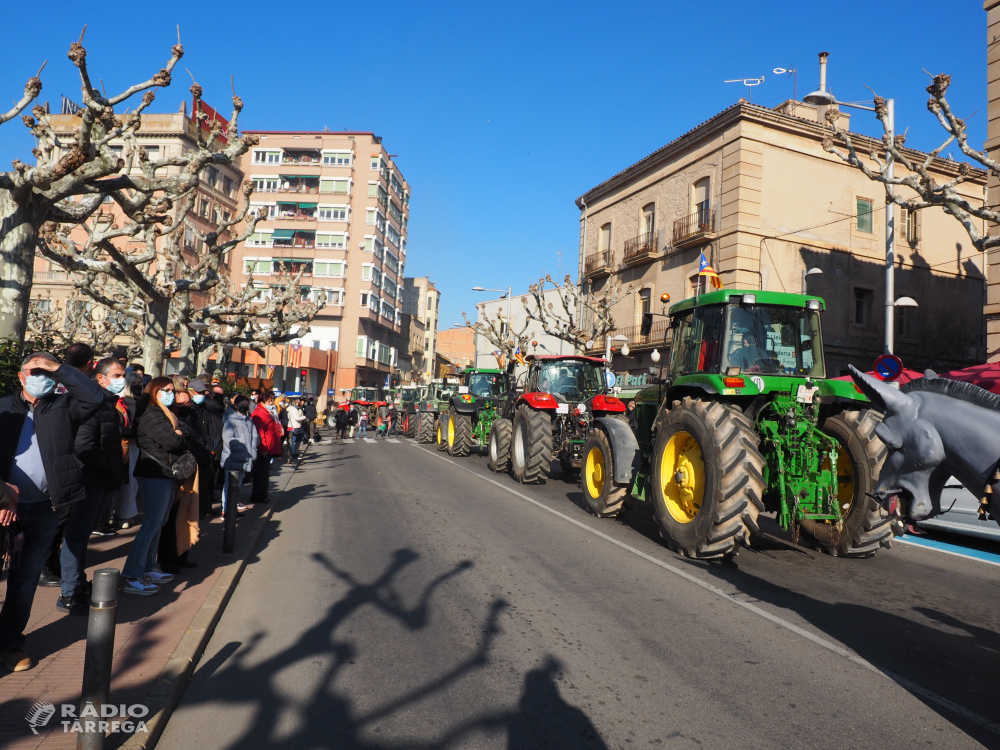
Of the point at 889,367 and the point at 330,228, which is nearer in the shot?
the point at 889,367

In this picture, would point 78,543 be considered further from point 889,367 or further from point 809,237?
point 809,237

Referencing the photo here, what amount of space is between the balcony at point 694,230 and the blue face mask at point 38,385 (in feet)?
79.0

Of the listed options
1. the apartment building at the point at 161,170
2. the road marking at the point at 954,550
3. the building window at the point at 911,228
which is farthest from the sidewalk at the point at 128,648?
the apartment building at the point at 161,170

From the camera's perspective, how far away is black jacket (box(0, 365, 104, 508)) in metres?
4.11

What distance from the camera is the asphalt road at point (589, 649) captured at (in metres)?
3.58

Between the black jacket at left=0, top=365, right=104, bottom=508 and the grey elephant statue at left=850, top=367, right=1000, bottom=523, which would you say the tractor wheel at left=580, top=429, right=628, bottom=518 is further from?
the black jacket at left=0, top=365, right=104, bottom=508

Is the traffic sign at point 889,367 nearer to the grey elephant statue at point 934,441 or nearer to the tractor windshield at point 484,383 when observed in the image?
the grey elephant statue at point 934,441

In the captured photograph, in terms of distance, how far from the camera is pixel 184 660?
4.22 m

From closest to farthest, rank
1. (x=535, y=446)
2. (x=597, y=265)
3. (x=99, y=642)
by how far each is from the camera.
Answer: (x=99, y=642) → (x=535, y=446) → (x=597, y=265)

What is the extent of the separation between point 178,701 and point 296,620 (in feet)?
4.83

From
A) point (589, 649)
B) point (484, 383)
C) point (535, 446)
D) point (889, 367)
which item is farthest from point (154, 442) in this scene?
point (484, 383)

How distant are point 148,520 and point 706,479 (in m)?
5.18

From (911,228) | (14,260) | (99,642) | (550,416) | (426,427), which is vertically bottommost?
(99,642)

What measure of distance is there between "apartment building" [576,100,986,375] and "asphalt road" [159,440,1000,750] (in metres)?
18.4
